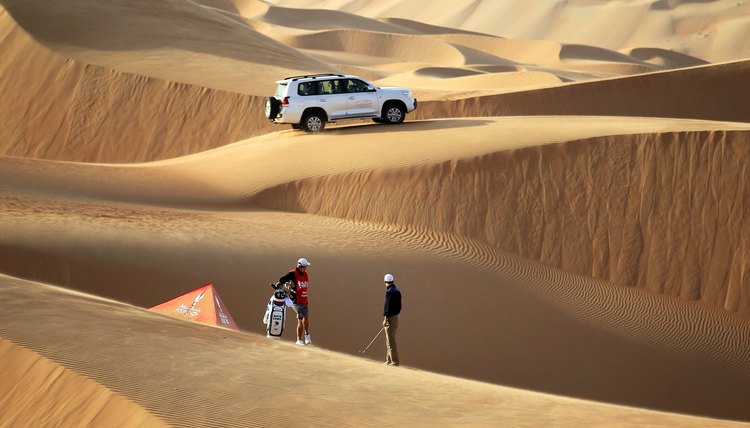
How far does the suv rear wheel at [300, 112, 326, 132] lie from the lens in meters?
29.2

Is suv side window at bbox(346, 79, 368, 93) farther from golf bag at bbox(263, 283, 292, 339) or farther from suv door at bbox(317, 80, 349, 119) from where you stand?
golf bag at bbox(263, 283, 292, 339)

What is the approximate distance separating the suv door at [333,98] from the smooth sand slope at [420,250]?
2.85ft

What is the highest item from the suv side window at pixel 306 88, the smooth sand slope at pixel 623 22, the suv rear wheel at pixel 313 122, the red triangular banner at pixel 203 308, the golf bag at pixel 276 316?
the smooth sand slope at pixel 623 22

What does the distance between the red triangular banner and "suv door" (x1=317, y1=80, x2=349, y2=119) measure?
12.5 meters

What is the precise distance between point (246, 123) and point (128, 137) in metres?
4.43

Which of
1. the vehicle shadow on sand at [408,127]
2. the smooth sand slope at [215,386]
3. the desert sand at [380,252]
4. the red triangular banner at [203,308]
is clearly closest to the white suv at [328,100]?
the vehicle shadow on sand at [408,127]

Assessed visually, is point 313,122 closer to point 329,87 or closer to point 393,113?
point 329,87

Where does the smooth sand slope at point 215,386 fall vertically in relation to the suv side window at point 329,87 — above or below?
below

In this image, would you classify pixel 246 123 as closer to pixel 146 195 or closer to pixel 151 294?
pixel 146 195

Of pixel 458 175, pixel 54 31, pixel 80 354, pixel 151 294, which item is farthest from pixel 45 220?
pixel 54 31

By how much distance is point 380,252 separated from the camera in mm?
22109

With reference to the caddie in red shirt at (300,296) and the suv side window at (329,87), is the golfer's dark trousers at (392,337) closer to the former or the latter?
the caddie in red shirt at (300,296)

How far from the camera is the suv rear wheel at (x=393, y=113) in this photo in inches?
1172

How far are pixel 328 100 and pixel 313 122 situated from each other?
108cm
